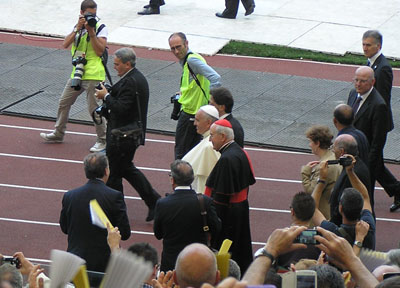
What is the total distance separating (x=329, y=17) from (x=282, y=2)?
1.72 metres

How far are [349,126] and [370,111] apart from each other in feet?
2.79

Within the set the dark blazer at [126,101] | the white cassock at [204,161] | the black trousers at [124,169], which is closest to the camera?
the white cassock at [204,161]

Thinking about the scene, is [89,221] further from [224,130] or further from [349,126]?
[349,126]

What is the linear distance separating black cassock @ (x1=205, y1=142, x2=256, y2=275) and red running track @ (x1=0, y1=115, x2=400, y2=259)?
5.68 feet

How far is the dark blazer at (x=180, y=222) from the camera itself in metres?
8.55

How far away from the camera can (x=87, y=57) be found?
1346 centimetres

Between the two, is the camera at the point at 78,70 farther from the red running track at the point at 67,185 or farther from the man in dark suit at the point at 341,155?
the man in dark suit at the point at 341,155

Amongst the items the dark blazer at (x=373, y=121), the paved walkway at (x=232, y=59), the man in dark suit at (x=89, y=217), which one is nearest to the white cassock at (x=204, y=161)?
the man in dark suit at (x=89, y=217)

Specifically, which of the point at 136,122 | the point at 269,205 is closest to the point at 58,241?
the point at 136,122

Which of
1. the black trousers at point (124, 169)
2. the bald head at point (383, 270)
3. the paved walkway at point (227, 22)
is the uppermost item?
the bald head at point (383, 270)

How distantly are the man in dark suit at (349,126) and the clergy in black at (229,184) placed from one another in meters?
1.22

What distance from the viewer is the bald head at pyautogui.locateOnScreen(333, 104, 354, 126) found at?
32.7ft

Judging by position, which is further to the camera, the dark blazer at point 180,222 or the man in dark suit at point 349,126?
the man in dark suit at point 349,126

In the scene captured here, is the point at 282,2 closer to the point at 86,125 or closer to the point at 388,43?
the point at 388,43
